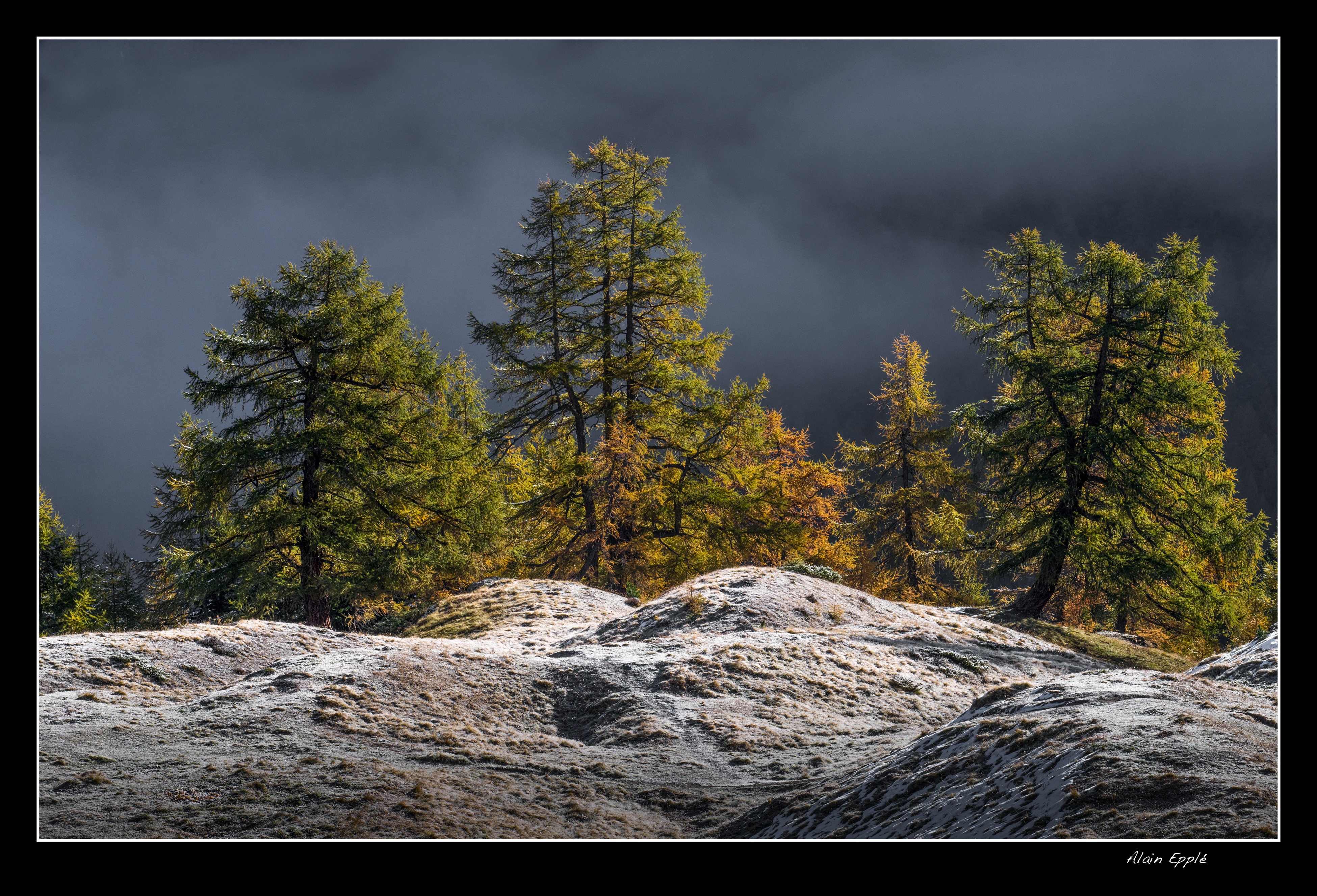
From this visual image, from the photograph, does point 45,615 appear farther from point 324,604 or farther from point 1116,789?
point 1116,789

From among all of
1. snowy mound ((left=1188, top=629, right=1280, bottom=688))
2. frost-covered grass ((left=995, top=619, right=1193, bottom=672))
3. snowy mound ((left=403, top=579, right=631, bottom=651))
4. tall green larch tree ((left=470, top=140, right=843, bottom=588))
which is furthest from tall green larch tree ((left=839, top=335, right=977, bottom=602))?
snowy mound ((left=1188, top=629, right=1280, bottom=688))

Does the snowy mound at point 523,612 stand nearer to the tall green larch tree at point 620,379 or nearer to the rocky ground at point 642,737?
the rocky ground at point 642,737

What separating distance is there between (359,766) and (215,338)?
1325 centimetres

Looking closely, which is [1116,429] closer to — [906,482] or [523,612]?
[906,482]

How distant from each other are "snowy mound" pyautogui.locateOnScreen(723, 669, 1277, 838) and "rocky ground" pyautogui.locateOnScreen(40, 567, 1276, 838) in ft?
0.05

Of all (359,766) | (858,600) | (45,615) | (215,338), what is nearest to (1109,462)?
(858,600)

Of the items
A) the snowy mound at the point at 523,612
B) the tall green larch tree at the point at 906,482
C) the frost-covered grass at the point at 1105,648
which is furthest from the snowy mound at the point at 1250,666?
the tall green larch tree at the point at 906,482

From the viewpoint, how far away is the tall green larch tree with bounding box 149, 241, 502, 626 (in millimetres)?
15711

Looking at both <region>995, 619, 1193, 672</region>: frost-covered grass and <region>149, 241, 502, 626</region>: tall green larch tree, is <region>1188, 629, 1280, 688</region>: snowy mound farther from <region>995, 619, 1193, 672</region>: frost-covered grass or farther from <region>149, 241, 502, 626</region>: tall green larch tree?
<region>149, 241, 502, 626</region>: tall green larch tree

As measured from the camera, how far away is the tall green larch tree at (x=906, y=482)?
26.2 metres

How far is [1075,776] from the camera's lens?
3.79 metres

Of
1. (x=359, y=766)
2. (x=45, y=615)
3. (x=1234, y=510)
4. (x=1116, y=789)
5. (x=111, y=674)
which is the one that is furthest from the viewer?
(x=45, y=615)
